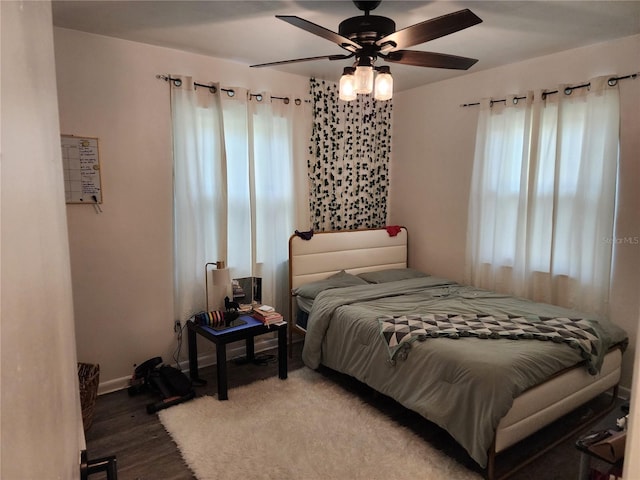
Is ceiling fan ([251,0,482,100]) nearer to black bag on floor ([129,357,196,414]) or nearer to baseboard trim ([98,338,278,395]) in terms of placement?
black bag on floor ([129,357,196,414])

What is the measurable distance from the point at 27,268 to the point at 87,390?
2.59 metres

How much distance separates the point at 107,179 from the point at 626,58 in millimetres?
3848

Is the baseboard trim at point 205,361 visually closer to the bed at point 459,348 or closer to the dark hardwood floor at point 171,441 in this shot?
the dark hardwood floor at point 171,441

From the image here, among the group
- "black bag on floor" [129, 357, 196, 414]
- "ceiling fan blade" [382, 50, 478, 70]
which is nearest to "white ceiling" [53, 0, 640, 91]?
"ceiling fan blade" [382, 50, 478, 70]

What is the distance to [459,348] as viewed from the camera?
90.0 inches

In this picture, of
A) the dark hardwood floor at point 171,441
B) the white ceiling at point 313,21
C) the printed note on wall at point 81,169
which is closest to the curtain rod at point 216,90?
the white ceiling at point 313,21

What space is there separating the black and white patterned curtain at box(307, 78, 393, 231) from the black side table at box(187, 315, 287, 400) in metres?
1.29

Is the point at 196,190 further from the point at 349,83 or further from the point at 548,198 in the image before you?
the point at 548,198

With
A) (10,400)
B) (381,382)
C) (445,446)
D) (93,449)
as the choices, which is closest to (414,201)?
(381,382)

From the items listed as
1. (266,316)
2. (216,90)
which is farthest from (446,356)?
(216,90)

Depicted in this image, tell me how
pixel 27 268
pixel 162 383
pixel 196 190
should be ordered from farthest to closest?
pixel 196 190 → pixel 162 383 → pixel 27 268

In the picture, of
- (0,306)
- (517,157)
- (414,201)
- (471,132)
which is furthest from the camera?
(414,201)

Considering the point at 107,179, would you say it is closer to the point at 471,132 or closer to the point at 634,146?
the point at 471,132

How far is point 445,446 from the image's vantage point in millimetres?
2369
